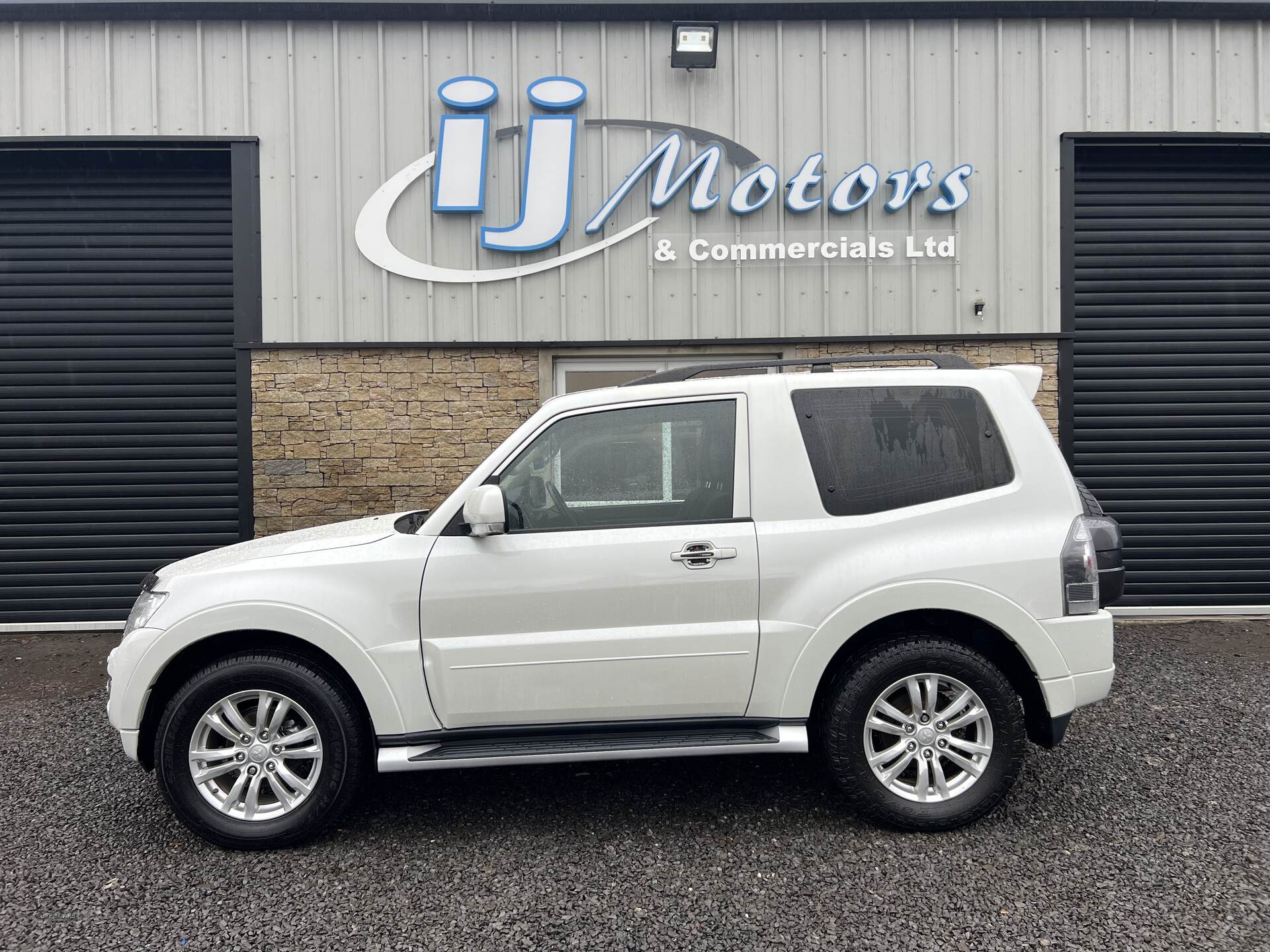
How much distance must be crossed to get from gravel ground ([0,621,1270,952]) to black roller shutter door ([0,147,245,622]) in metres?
3.28

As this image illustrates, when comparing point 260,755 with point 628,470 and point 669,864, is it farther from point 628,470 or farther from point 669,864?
point 628,470

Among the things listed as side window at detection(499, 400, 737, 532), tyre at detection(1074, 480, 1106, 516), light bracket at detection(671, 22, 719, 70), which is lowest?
tyre at detection(1074, 480, 1106, 516)

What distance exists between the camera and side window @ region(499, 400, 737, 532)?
3348mm

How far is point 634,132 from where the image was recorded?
22.8 ft

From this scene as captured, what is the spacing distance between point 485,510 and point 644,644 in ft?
2.72

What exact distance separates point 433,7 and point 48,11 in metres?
3.23

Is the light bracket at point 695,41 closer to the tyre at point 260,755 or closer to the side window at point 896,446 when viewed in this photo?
the side window at point 896,446

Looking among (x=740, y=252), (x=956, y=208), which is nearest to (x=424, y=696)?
(x=740, y=252)

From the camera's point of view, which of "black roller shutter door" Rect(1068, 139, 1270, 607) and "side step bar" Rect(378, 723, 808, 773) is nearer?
"side step bar" Rect(378, 723, 808, 773)

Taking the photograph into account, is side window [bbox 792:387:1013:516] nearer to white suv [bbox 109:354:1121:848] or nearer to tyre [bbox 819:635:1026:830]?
white suv [bbox 109:354:1121:848]

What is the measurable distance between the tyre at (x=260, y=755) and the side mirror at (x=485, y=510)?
0.89m

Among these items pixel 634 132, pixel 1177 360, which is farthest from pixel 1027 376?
pixel 1177 360

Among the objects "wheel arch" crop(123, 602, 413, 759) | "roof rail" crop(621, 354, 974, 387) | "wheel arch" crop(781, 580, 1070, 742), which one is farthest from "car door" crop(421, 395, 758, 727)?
"roof rail" crop(621, 354, 974, 387)

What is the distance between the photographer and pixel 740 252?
22.8 feet
